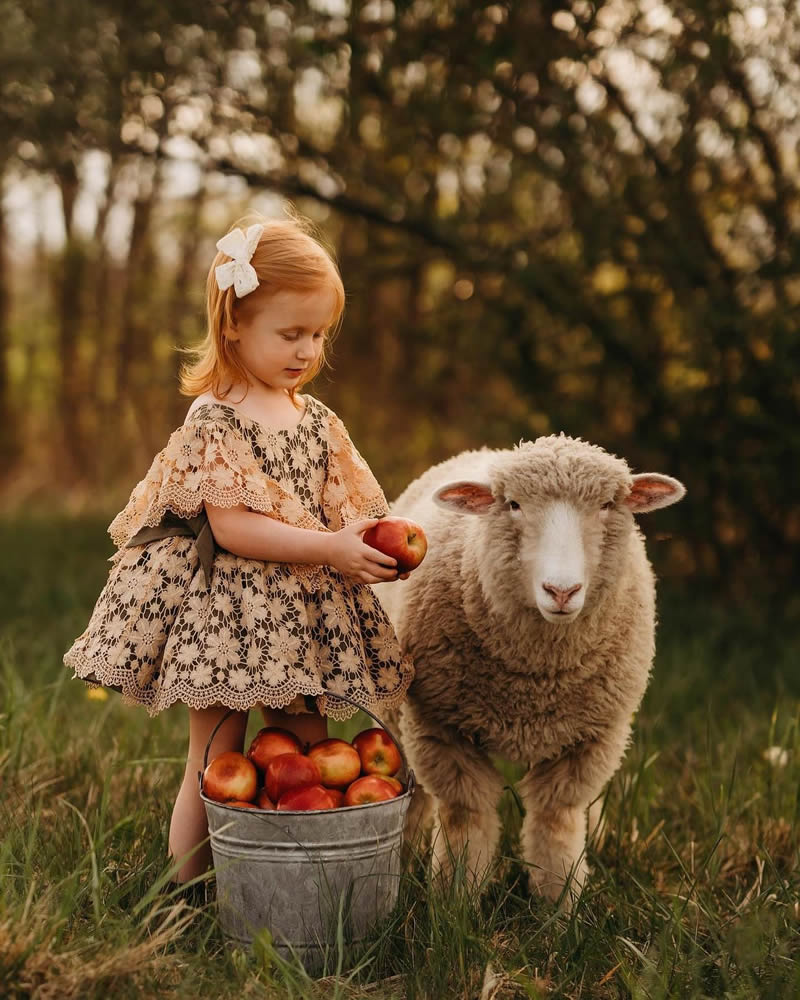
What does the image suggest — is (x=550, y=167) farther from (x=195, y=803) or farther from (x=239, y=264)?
(x=195, y=803)

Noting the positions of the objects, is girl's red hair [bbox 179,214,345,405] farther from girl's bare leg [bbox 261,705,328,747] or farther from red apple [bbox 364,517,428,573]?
girl's bare leg [bbox 261,705,328,747]

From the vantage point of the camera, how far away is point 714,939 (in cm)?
250

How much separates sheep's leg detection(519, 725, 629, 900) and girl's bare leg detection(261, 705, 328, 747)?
2.02 feet

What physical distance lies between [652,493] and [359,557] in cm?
78

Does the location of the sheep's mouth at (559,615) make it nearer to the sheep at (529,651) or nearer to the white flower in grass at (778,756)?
the sheep at (529,651)

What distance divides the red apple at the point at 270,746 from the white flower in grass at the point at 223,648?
0.73ft

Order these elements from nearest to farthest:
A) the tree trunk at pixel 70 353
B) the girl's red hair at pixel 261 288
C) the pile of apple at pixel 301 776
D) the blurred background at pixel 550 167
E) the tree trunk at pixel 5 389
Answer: the pile of apple at pixel 301 776 → the girl's red hair at pixel 261 288 → the blurred background at pixel 550 167 → the tree trunk at pixel 70 353 → the tree trunk at pixel 5 389

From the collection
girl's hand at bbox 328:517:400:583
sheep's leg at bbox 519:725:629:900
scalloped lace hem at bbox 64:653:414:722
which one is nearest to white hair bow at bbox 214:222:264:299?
girl's hand at bbox 328:517:400:583

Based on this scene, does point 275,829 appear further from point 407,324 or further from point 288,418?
point 407,324

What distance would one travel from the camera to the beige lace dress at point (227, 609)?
2.63 metres

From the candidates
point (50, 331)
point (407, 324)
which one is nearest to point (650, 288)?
point (407, 324)

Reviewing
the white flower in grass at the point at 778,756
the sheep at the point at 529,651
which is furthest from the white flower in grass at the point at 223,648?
the white flower in grass at the point at 778,756

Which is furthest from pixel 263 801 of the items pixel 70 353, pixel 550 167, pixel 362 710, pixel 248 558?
pixel 70 353

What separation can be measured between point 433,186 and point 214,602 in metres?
4.78
